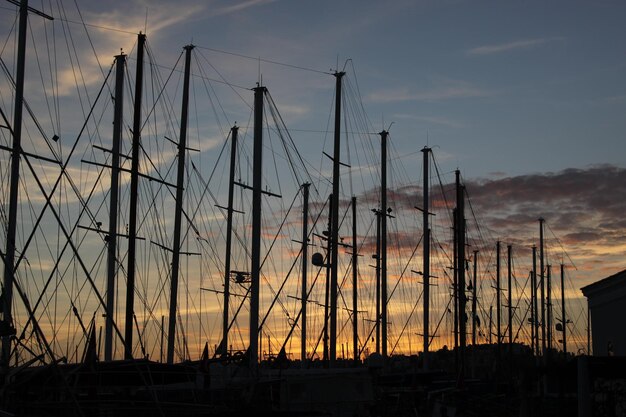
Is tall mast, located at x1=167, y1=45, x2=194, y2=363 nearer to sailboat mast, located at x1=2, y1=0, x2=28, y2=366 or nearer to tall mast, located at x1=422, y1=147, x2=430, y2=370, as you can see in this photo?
sailboat mast, located at x1=2, y1=0, x2=28, y2=366

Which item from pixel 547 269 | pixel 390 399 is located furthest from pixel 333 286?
pixel 547 269

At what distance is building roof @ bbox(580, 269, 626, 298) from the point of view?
3984 centimetres

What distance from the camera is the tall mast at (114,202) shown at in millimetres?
39469

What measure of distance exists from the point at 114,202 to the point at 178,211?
4.17 meters

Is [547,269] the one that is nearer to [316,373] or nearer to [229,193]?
[229,193]

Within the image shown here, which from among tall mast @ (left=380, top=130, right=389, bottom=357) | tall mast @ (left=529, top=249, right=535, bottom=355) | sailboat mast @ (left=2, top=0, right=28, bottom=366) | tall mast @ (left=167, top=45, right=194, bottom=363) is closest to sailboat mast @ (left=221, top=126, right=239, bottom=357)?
tall mast @ (left=167, top=45, right=194, bottom=363)

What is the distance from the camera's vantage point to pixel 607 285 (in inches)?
1644

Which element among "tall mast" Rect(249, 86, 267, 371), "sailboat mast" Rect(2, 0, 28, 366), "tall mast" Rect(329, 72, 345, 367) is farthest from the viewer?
"tall mast" Rect(329, 72, 345, 367)

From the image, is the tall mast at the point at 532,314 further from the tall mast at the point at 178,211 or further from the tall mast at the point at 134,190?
the tall mast at the point at 134,190

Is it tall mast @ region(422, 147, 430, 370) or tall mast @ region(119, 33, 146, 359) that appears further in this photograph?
tall mast @ region(422, 147, 430, 370)

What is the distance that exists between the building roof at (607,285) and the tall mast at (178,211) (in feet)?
67.8

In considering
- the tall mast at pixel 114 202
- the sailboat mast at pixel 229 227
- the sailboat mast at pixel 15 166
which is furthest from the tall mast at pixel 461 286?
the sailboat mast at pixel 15 166

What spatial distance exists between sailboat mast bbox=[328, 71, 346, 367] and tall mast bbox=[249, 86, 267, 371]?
9.53 metres

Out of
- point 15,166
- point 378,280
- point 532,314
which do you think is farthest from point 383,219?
point 532,314
